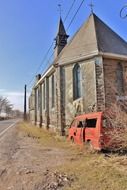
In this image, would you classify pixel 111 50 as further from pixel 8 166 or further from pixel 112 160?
pixel 8 166

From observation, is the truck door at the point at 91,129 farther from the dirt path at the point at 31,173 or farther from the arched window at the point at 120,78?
the arched window at the point at 120,78

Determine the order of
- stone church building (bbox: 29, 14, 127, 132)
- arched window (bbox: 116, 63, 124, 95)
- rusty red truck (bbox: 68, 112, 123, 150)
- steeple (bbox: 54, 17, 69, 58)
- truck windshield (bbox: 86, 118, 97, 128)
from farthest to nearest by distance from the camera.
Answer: steeple (bbox: 54, 17, 69, 58) < arched window (bbox: 116, 63, 124, 95) < stone church building (bbox: 29, 14, 127, 132) < truck windshield (bbox: 86, 118, 97, 128) < rusty red truck (bbox: 68, 112, 123, 150)

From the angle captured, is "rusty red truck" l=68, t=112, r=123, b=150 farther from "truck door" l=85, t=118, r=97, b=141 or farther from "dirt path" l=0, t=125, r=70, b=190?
"dirt path" l=0, t=125, r=70, b=190

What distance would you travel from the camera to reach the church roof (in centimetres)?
1853

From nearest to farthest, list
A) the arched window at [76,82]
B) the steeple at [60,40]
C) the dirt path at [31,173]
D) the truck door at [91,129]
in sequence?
1. the dirt path at [31,173]
2. the truck door at [91,129]
3. the arched window at [76,82]
4. the steeple at [60,40]

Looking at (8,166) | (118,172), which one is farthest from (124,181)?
(8,166)

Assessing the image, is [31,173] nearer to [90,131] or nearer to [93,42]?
[90,131]

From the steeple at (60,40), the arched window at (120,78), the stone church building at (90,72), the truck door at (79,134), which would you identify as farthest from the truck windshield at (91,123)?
the steeple at (60,40)

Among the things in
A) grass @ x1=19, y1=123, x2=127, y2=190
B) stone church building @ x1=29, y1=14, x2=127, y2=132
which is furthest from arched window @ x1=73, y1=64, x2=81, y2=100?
grass @ x1=19, y1=123, x2=127, y2=190

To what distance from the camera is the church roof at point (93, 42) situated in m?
18.5

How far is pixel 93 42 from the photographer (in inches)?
743

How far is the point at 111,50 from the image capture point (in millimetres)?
18672

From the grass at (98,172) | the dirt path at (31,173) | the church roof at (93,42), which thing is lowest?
the dirt path at (31,173)

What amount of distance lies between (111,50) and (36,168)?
1309cm
